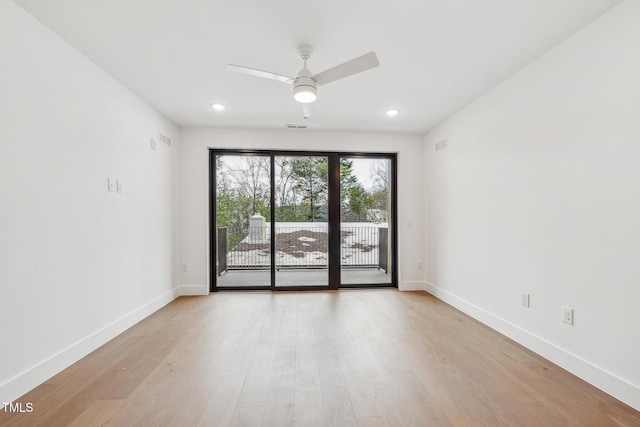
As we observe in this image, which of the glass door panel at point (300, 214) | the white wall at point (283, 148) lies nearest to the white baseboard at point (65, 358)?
the white wall at point (283, 148)

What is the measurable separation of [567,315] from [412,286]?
2432mm

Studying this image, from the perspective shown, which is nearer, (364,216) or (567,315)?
(567,315)

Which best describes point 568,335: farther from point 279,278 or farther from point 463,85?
point 279,278

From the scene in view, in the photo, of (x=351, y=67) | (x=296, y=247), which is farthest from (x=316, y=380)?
(x=296, y=247)

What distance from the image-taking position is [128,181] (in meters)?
3.01

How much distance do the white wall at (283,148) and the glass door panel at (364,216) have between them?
0.73 feet

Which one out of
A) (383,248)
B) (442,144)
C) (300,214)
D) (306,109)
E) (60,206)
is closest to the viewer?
(60,206)

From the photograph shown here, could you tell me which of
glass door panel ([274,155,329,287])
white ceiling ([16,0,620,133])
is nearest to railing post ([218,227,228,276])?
glass door panel ([274,155,329,287])

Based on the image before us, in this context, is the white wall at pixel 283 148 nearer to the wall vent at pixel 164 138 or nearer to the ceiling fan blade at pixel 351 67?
the wall vent at pixel 164 138

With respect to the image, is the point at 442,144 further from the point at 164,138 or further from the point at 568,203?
the point at 164,138

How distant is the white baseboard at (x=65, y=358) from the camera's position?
1.77m

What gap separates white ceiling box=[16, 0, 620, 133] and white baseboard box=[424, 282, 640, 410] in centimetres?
234

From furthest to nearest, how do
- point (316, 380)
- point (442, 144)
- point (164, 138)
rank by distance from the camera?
point (442, 144) < point (164, 138) < point (316, 380)

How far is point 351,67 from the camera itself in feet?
6.78
